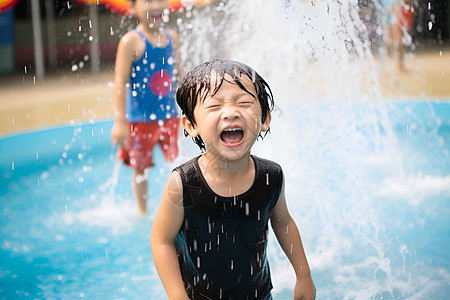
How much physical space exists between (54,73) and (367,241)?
8896 mm

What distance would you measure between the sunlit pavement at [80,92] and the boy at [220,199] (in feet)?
14.5

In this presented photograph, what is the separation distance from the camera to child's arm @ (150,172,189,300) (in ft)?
5.18

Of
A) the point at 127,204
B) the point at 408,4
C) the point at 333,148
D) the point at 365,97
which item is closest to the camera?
the point at 127,204

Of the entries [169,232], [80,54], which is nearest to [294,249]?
[169,232]

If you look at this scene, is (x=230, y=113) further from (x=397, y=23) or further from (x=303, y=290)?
(x=397, y=23)

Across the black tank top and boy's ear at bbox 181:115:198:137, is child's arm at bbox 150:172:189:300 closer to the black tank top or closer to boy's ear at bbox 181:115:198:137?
the black tank top

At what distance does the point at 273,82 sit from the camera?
4266 millimetres

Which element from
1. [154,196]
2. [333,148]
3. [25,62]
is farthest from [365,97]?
[25,62]

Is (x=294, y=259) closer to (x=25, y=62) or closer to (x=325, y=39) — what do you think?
(x=325, y=39)

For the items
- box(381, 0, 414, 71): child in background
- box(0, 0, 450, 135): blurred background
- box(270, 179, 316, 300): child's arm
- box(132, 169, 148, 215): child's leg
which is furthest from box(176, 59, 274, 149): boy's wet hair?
box(381, 0, 414, 71): child in background

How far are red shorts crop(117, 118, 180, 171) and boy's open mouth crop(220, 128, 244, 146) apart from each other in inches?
75.1

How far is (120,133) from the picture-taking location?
3.24 metres

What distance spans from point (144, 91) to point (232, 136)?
1920 mm

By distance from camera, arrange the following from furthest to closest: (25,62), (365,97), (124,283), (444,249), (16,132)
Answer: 1. (25,62)
2. (365,97)
3. (16,132)
4. (444,249)
5. (124,283)
